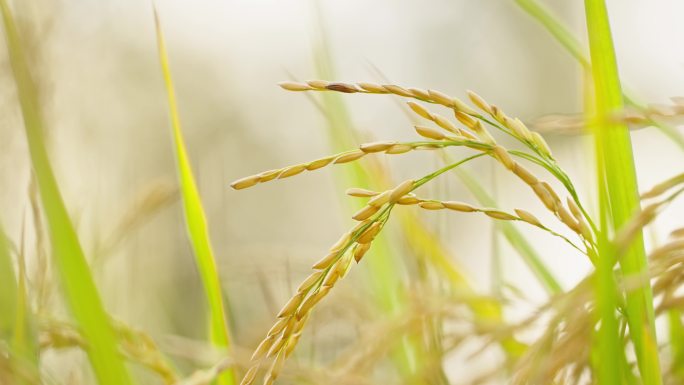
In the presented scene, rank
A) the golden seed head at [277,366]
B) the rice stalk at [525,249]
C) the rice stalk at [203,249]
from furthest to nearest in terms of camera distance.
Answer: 1. the rice stalk at [525,249]
2. the rice stalk at [203,249]
3. the golden seed head at [277,366]

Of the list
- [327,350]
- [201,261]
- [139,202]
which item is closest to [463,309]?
[201,261]

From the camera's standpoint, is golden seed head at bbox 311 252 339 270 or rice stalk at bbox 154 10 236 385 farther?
rice stalk at bbox 154 10 236 385

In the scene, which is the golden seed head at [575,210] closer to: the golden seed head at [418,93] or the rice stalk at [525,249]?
the golden seed head at [418,93]

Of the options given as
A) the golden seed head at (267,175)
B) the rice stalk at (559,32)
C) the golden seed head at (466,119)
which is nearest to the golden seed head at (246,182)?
the golden seed head at (267,175)

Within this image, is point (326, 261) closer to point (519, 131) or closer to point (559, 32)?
point (519, 131)

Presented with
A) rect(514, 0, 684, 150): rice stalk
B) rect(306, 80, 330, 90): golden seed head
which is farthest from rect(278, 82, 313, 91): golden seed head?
rect(514, 0, 684, 150): rice stalk

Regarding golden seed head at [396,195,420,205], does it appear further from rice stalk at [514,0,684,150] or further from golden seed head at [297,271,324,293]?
rice stalk at [514,0,684,150]

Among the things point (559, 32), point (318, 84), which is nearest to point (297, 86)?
point (318, 84)

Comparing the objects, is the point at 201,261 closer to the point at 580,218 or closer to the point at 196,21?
the point at 580,218
